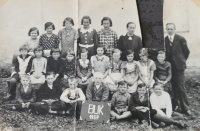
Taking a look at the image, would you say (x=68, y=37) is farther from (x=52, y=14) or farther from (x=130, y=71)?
(x=130, y=71)

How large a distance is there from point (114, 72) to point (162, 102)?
6.0 inches

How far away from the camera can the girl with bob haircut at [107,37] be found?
778mm

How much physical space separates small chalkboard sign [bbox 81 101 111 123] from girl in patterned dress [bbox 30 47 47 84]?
0.47 ft

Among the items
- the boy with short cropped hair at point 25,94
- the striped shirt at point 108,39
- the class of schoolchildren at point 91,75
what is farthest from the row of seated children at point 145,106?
the boy with short cropped hair at point 25,94

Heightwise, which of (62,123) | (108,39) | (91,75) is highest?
(108,39)

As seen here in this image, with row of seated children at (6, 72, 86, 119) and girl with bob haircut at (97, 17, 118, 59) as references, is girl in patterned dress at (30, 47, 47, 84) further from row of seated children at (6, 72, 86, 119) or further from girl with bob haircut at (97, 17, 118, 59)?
girl with bob haircut at (97, 17, 118, 59)

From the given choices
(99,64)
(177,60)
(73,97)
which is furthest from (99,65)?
(177,60)

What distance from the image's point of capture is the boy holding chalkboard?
72 centimetres

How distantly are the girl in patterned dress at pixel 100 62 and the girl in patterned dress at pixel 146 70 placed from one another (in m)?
0.09

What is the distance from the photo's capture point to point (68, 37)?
790 mm

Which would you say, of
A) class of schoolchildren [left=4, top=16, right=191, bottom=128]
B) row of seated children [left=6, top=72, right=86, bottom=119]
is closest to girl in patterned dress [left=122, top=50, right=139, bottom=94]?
class of schoolchildren [left=4, top=16, right=191, bottom=128]

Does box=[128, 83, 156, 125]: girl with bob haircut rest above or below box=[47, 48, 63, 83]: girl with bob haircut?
below

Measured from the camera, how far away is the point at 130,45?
0.77 meters

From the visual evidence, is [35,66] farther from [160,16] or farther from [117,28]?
[160,16]
